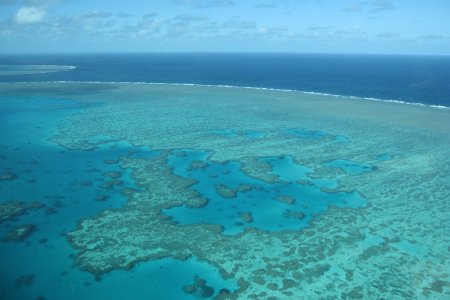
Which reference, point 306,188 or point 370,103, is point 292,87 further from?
point 306,188

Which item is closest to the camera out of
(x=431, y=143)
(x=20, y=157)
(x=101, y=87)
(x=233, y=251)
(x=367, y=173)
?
(x=233, y=251)

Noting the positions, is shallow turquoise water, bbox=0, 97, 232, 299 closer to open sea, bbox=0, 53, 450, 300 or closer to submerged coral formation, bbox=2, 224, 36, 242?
open sea, bbox=0, 53, 450, 300

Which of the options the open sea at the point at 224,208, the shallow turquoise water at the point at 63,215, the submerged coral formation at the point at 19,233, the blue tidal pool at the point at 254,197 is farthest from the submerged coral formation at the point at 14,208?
the blue tidal pool at the point at 254,197

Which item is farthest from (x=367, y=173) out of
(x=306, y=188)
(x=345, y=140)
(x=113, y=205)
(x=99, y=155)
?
(x=99, y=155)

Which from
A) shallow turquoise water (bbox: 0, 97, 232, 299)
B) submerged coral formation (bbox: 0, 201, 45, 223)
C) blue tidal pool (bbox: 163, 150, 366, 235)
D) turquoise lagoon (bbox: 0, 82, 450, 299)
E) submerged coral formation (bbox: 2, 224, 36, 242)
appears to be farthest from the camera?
blue tidal pool (bbox: 163, 150, 366, 235)

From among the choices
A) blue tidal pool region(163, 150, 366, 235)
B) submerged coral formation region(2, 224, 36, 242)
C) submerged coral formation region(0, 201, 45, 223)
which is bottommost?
submerged coral formation region(2, 224, 36, 242)

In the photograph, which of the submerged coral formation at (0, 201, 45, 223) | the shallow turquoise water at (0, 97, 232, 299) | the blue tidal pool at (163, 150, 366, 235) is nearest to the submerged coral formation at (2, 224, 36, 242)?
the shallow turquoise water at (0, 97, 232, 299)
